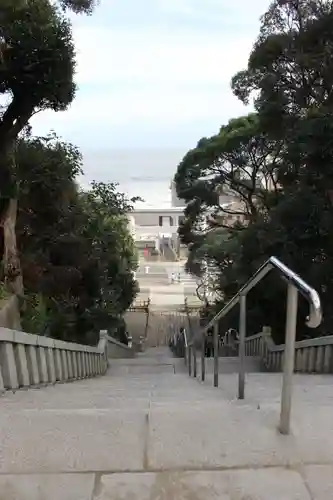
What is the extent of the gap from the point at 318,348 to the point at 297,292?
137 inches

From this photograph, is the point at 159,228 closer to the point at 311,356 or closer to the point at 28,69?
the point at 28,69

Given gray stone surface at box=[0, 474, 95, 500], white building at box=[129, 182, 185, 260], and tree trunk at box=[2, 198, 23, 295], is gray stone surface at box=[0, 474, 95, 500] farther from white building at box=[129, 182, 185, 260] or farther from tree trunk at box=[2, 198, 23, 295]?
white building at box=[129, 182, 185, 260]

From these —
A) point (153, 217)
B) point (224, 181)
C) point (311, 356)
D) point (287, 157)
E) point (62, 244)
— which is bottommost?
point (153, 217)

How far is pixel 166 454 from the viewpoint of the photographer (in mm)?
1610

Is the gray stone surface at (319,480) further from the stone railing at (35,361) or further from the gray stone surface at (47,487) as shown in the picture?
the stone railing at (35,361)

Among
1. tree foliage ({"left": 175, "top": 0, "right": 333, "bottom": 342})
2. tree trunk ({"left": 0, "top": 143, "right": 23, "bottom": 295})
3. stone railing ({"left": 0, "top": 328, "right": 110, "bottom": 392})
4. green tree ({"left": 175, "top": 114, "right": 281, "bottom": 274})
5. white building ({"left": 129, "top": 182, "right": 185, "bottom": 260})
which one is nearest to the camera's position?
stone railing ({"left": 0, "top": 328, "right": 110, "bottom": 392})

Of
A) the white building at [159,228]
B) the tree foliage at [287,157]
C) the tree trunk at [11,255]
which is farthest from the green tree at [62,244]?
the white building at [159,228]

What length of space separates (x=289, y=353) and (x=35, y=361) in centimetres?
234

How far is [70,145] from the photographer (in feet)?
25.1

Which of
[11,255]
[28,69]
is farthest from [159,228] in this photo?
[28,69]

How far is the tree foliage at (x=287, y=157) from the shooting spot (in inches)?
268

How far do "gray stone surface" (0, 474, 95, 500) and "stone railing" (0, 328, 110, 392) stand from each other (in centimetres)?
147

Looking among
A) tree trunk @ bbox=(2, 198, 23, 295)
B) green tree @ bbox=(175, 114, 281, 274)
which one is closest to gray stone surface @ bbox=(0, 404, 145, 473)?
tree trunk @ bbox=(2, 198, 23, 295)

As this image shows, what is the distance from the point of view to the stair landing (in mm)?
1453
